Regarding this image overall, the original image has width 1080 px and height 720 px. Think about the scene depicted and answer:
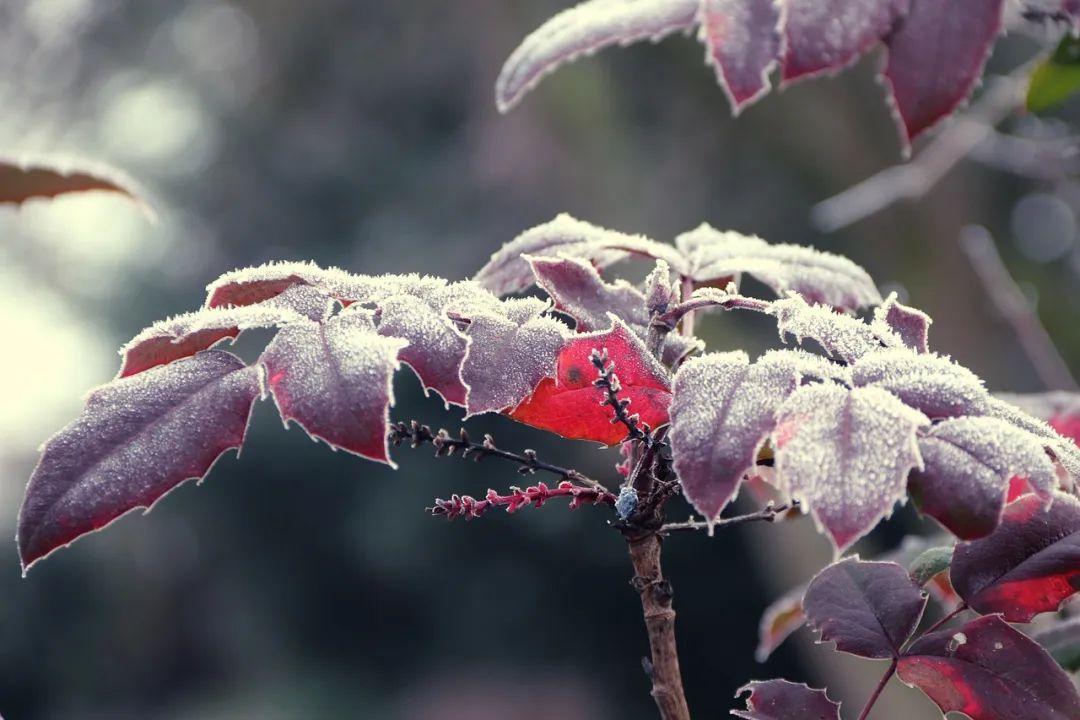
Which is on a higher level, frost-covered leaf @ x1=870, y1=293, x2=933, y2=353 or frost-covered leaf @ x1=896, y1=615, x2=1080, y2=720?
frost-covered leaf @ x1=870, y1=293, x2=933, y2=353

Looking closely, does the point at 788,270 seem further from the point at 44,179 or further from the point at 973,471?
the point at 44,179

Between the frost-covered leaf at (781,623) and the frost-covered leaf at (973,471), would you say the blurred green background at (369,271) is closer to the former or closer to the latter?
the frost-covered leaf at (781,623)

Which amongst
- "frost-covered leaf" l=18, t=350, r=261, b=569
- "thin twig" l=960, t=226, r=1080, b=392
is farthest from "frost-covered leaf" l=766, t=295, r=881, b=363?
"thin twig" l=960, t=226, r=1080, b=392

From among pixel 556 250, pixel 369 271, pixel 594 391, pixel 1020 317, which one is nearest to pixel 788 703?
pixel 594 391

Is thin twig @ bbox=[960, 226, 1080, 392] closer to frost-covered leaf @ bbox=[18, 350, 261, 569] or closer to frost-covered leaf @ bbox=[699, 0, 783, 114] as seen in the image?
frost-covered leaf @ bbox=[699, 0, 783, 114]

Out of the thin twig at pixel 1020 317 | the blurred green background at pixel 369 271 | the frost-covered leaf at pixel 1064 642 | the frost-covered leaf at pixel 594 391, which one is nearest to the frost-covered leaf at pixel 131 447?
the frost-covered leaf at pixel 594 391

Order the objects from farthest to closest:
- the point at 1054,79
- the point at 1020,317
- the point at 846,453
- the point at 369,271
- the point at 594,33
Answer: the point at 369,271 < the point at 1020,317 < the point at 1054,79 < the point at 594,33 < the point at 846,453
